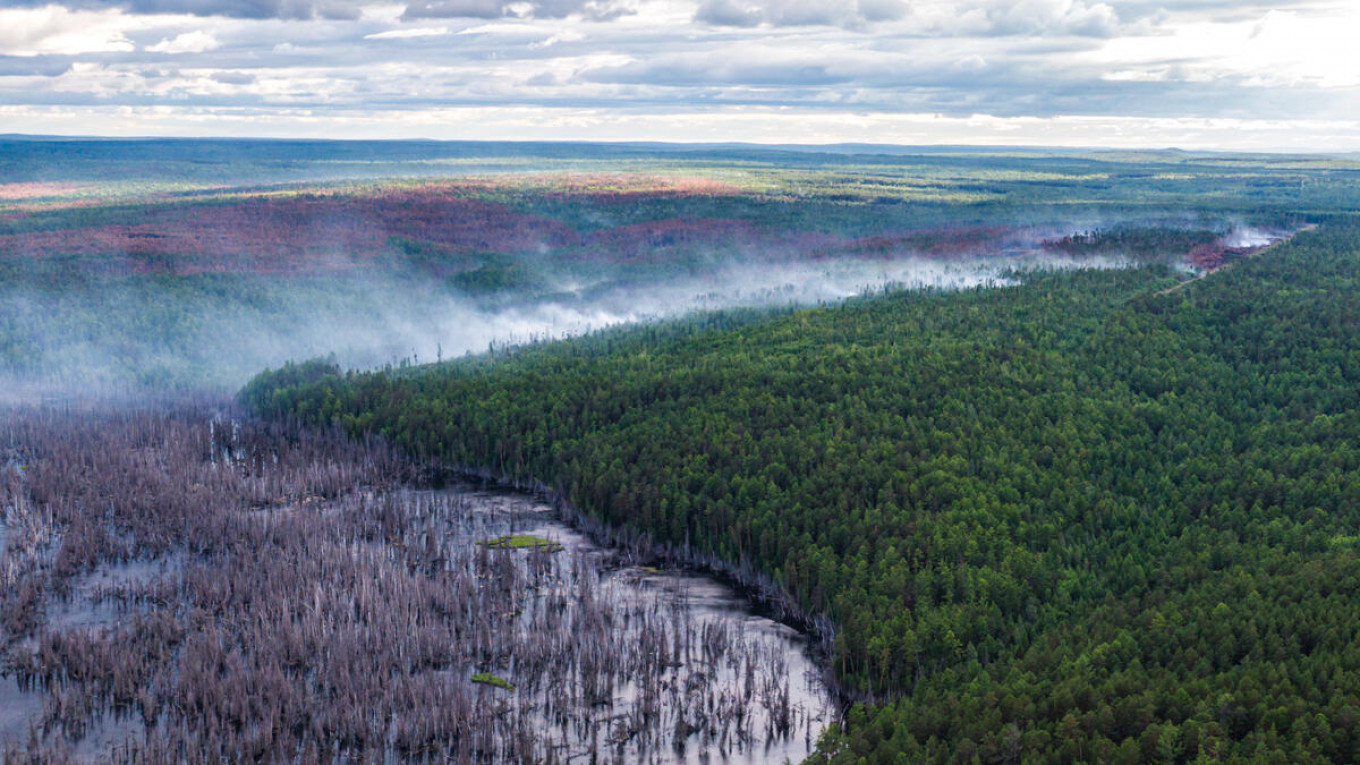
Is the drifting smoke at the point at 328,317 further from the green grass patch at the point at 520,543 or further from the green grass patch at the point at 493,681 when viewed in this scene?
the green grass patch at the point at 493,681

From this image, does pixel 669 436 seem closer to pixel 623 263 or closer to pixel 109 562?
pixel 109 562

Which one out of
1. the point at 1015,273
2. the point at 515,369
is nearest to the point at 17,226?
the point at 515,369

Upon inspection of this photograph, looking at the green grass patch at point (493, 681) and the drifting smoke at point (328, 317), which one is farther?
the drifting smoke at point (328, 317)

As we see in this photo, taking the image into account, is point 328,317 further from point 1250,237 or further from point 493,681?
point 1250,237

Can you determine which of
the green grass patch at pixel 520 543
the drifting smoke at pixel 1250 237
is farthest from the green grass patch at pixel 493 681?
the drifting smoke at pixel 1250 237

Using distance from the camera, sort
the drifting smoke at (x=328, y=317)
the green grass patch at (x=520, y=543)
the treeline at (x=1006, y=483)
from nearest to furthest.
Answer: the treeline at (x=1006, y=483), the green grass patch at (x=520, y=543), the drifting smoke at (x=328, y=317)

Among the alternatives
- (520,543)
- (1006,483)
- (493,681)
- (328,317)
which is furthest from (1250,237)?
(493,681)

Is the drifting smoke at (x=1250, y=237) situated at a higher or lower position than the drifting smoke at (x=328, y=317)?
higher

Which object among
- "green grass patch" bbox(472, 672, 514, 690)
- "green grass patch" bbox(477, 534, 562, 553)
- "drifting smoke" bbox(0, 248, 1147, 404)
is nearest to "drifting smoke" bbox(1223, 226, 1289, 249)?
"drifting smoke" bbox(0, 248, 1147, 404)

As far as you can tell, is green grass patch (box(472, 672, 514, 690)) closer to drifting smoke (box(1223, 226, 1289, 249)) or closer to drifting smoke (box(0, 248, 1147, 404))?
drifting smoke (box(0, 248, 1147, 404))

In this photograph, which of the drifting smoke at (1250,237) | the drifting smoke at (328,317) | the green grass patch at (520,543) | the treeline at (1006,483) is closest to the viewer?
the treeline at (1006,483)
